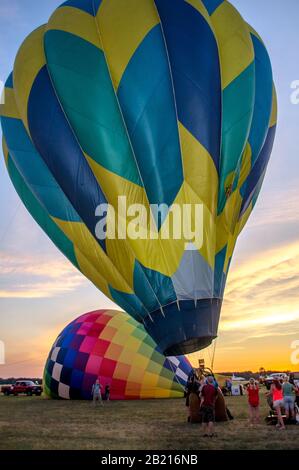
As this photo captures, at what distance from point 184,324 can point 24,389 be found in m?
17.8

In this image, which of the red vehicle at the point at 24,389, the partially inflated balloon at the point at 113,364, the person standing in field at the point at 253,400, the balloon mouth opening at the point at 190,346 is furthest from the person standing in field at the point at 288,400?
the red vehicle at the point at 24,389

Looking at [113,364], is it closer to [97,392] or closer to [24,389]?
[97,392]

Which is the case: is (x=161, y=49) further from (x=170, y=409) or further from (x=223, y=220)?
(x=170, y=409)

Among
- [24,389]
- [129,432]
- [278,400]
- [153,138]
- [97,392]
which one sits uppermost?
[153,138]

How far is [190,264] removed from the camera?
28.5 ft

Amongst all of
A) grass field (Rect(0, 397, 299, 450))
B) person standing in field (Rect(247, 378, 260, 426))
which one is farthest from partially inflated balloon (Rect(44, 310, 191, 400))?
person standing in field (Rect(247, 378, 260, 426))

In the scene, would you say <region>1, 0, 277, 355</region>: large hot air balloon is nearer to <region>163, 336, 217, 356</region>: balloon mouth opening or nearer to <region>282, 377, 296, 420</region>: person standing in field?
<region>163, 336, 217, 356</region>: balloon mouth opening

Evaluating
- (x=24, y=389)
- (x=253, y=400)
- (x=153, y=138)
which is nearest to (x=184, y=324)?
(x=253, y=400)

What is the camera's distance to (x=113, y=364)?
14.2m

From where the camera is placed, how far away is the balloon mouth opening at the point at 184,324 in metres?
8.55

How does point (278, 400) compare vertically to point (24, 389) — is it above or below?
above

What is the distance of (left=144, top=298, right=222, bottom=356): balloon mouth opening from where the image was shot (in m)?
8.55

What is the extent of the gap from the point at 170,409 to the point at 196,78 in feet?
23.5

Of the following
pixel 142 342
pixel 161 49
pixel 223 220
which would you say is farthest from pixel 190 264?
pixel 142 342
